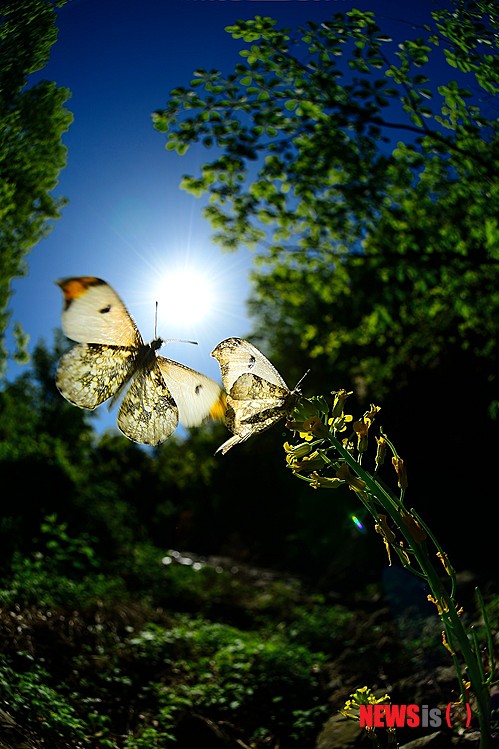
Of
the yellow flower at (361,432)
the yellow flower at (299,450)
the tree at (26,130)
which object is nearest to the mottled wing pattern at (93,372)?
the yellow flower at (299,450)

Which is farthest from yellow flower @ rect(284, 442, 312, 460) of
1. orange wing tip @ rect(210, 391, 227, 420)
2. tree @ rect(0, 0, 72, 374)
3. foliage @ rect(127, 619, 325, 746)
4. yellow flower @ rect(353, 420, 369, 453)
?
tree @ rect(0, 0, 72, 374)

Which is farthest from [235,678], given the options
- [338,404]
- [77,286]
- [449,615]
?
[77,286]

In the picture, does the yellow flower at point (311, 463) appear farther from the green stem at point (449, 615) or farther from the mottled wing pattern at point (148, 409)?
the mottled wing pattern at point (148, 409)

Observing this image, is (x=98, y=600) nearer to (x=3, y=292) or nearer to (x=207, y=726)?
(x=207, y=726)

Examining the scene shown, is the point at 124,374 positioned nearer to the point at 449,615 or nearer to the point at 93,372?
the point at 93,372

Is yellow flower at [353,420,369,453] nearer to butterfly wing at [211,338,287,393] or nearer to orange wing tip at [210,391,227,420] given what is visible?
butterfly wing at [211,338,287,393]

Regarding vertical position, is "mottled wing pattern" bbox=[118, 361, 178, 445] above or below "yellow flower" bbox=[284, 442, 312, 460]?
above
